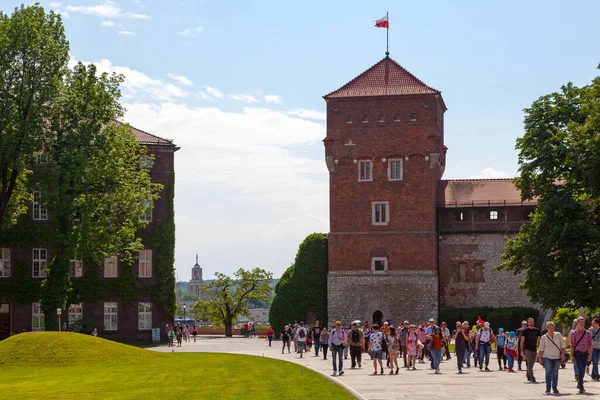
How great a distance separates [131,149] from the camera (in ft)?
170

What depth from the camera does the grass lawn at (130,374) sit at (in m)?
22.7

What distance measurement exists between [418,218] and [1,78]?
27850 mm

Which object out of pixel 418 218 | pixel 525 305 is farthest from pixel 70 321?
pixel 525 305

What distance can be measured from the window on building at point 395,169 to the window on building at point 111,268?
1887cm

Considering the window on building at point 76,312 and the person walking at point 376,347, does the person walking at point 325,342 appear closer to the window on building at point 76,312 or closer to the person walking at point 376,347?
the person walking at point 376,347

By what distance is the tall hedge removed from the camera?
209 ft

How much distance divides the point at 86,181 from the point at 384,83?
2433cm

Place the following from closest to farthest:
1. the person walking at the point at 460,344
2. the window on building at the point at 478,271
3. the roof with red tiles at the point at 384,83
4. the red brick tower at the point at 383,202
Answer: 1. the person walking at the point at 460,344
2. the red brick tower at the point at 383,202
3. the window on building at the point at 478,271
4. the roof with red tiles at the point at 384,83

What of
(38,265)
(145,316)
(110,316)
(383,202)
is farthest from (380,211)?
(38,265)

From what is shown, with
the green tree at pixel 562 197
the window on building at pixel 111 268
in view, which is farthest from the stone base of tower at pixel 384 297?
the green tree at pixel 562 197

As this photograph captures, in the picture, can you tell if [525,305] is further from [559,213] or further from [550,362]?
[550,362]

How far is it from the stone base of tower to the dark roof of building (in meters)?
5.63

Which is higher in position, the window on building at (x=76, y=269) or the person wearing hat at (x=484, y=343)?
the window on building at (x=76, y=269)

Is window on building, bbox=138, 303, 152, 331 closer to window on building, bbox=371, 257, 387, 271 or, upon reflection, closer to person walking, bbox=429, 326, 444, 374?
window on building, bbox=371, 257, 387, 271
